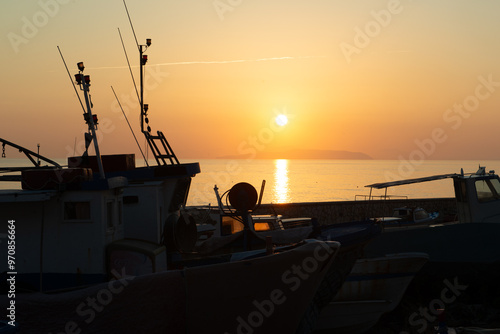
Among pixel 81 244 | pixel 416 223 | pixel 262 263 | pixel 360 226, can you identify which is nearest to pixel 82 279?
pixel 81 244

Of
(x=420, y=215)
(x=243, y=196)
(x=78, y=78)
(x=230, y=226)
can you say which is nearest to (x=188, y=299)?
(x=78, y=78)

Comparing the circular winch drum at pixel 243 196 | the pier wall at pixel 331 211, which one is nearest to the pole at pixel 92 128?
the circular winch drum at pixel 243 196

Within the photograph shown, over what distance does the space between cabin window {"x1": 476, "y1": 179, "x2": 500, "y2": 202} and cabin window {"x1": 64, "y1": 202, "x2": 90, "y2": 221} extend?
15.9 metres

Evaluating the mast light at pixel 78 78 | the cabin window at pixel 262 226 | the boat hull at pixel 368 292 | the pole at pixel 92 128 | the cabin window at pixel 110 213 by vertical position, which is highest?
the mast light at pixel 78 78

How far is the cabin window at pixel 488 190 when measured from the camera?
2209 cm

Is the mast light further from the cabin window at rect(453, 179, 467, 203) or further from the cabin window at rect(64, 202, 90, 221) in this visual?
the cabin window at rect(453, 179, 467, 203)

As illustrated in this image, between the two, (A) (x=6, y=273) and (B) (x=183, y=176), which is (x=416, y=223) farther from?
(A) (x=6, y=273)

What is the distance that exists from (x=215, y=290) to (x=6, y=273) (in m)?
4.74

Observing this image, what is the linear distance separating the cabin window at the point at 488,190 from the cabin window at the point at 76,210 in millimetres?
15876

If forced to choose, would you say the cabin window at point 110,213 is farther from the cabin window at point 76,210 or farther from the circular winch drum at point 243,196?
the circular winch drum at point 243,196

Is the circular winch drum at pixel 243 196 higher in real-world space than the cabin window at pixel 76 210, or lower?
higher

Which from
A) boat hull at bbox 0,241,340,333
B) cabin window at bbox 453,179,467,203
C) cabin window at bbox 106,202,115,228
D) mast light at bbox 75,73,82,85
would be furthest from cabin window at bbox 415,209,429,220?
mast light at bbox 75,73,82,85

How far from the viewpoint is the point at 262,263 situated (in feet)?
37.4

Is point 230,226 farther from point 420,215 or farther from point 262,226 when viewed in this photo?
point 420,215
